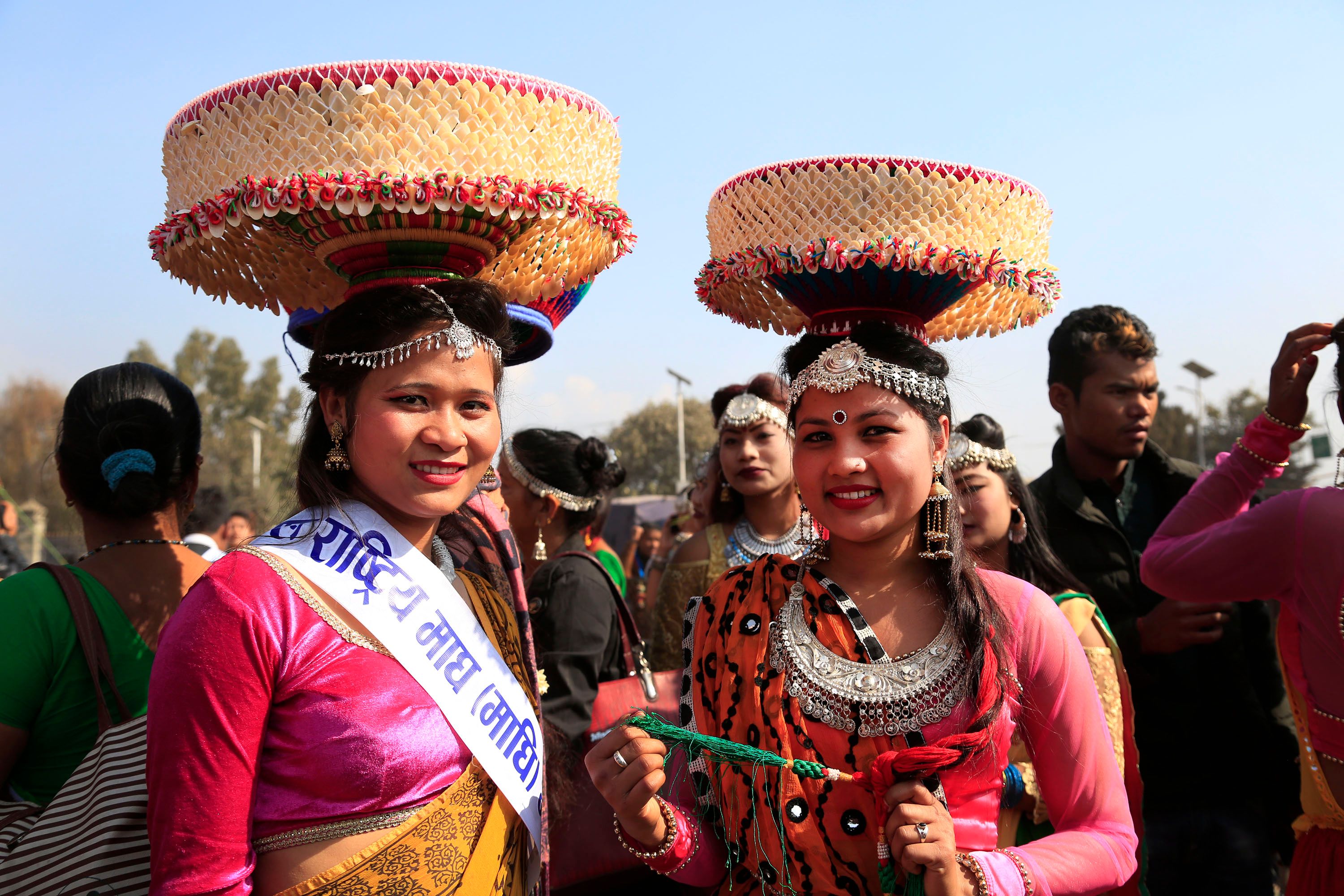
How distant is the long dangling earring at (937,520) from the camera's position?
2.24 m

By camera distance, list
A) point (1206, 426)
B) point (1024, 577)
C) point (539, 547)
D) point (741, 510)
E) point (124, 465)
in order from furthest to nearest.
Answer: point (1206, 426) < point (741, 510) < point (539, 547) < point (1024, 577) < point (124, 465)

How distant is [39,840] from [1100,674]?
2876 mm

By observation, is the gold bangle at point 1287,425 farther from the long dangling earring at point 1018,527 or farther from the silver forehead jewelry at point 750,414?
the silver forehead jewelry at point 750,414

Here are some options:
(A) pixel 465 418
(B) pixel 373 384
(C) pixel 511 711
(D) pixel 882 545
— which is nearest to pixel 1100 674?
(D) pixel 882 545

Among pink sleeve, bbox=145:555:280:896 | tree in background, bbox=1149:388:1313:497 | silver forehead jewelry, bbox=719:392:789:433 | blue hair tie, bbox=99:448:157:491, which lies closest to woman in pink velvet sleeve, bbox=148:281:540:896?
pink sleeve, bbox=145:555:280:896

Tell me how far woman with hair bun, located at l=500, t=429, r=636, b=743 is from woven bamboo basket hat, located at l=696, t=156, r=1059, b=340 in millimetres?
1461

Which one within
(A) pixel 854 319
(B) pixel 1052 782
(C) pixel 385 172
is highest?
(C) pixel 385 172

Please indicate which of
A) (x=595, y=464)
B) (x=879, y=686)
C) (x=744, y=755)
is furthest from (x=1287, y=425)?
(x=595, y=464)

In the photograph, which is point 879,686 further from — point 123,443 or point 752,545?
point 752,545

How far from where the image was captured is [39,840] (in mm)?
2000

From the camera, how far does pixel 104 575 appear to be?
8.10 feet

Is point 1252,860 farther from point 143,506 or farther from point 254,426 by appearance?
point 254,426


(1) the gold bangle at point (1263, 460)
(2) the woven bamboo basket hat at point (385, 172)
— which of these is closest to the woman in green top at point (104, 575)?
(2) the woven bamboo basket hat at point (385, 172)

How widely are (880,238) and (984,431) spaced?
63.3 inches
